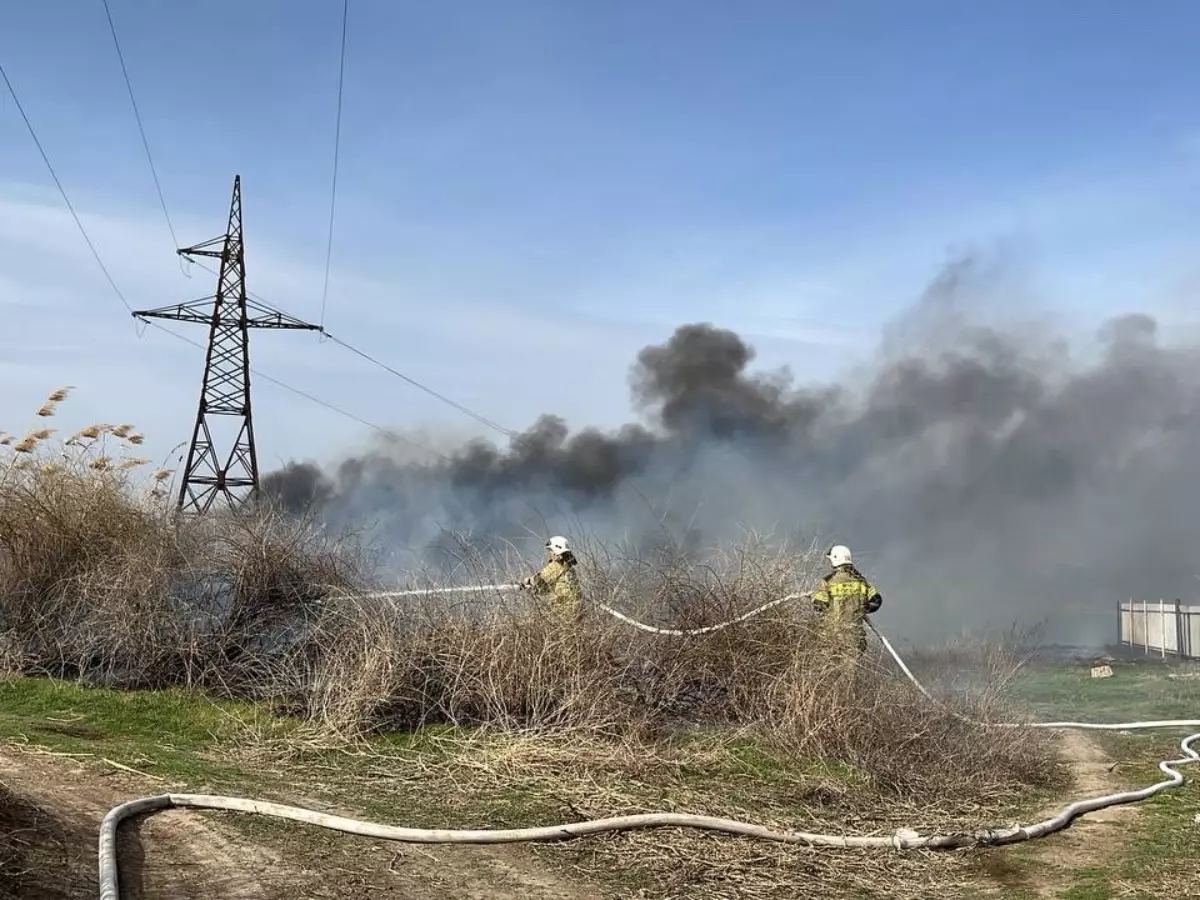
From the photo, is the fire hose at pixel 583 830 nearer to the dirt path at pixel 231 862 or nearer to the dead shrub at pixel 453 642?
the dirt path at pixel 231 862

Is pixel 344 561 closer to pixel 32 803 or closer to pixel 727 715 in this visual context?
pixel 727 715

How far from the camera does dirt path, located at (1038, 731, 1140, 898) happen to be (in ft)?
20.0

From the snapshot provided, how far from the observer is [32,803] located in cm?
526

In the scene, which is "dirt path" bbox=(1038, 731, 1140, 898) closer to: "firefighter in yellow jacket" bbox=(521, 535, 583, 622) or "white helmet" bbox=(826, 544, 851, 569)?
"white helmet" bbox=(826, 544, 851, 569)

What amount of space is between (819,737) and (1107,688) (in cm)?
750

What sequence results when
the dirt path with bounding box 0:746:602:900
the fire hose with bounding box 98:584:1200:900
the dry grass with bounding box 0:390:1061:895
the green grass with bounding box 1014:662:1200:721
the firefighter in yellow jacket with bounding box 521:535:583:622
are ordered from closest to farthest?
1. the dirt path with bounding box 0:746:602:900
2. the fire hose with bounding box 98:584:1200:900
3. the dry grass with bounding box 0:390:1061:895
4. the firefighter in yellow jacket with bounding box 521:535:583:622
5. the green grass with bounding box 1014:662:1200:721

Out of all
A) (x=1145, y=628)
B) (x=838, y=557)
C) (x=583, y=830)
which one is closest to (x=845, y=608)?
(x=838, y=557)

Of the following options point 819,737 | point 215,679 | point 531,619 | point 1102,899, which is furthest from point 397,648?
point 1102,899

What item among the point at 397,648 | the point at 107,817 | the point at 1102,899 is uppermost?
the point at 397,648

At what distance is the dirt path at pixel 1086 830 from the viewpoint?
6.10 meters

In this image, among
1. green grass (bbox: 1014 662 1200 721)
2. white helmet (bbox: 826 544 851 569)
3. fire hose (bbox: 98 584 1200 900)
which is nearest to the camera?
fire hose (bbox: 98 584 1200 900)

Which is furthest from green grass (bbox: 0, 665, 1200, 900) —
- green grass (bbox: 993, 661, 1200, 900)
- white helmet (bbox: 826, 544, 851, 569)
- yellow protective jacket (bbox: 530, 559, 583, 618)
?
white helmet (bbox: 826, 544, 851, 569)

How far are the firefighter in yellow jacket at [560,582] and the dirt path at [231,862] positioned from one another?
3.47 m

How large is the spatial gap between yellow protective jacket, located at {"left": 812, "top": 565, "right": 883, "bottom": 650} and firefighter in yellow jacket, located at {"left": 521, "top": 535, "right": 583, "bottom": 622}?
6.88 ft
